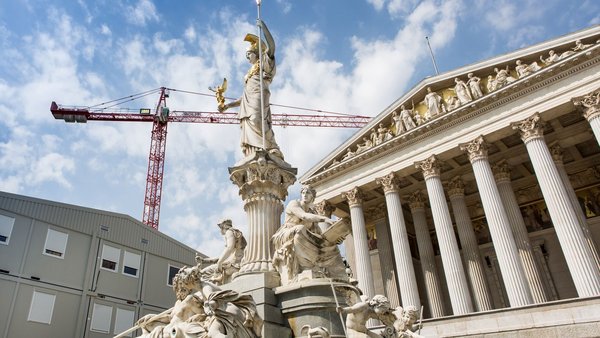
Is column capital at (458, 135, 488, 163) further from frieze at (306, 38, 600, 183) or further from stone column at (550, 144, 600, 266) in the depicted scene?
stone column at (550, 144, 600, 266)

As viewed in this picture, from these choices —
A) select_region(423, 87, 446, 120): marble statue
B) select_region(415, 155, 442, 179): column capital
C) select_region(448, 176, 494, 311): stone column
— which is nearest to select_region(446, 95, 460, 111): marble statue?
select_region(423, 87, 446, 120): marble statue

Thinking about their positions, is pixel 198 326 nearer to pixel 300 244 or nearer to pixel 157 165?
pixel 300 244

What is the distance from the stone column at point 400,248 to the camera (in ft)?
80.5

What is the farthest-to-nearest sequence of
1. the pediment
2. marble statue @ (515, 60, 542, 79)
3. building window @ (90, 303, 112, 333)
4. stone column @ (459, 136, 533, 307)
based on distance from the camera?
marble statue @ (515, 60, 542, 79), the pediment, building window @ (90, 303, 112, 333), stone column @ (459, 136, 533, 307)

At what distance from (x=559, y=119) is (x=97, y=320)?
1200 inches

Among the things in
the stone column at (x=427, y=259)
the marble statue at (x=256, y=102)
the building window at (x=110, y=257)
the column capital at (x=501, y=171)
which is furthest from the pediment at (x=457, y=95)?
the marble statue at (x=256, y=102)

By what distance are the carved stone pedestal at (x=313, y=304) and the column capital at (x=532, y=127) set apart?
20.9 meters

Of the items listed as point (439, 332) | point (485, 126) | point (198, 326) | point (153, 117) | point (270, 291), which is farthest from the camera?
point (153, 117)

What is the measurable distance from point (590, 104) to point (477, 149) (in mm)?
6045

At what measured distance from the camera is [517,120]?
23469 millimetres

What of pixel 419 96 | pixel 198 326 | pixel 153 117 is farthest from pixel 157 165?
pixel 198 326

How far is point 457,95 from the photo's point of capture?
88.7ft

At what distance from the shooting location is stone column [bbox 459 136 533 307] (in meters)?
20.4

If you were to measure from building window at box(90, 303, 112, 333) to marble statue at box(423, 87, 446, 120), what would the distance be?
23641 millimetres
